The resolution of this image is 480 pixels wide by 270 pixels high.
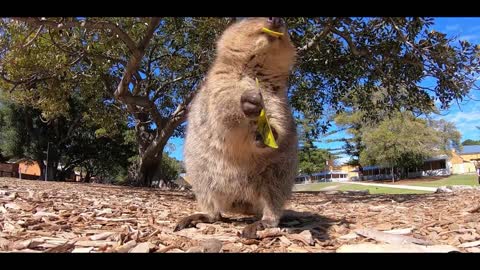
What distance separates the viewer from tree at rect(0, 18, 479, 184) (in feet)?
25.2

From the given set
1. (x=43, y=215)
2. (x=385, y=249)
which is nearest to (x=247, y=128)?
(x=385, y=249)

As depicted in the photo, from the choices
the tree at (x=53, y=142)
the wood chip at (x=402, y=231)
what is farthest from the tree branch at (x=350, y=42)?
the tree at (x=53, y=142)

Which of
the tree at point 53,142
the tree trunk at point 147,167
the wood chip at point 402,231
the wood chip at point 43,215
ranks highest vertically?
the tree at point 53,142

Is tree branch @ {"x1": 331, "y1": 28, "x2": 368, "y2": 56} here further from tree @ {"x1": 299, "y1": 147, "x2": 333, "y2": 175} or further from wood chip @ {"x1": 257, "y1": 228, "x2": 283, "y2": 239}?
tree @ {"x1": 299, "y1": 147, "x2": 333, "y2": 175}

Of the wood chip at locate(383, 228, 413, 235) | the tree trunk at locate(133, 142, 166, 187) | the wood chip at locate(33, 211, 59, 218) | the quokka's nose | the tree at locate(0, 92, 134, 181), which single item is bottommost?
the wood chip at locate(383, 228, 413, 235)

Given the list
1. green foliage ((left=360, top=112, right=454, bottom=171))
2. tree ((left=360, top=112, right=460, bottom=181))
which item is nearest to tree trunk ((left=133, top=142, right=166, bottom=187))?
green foliage ((left=360, top=112, right=454, bottom=171))

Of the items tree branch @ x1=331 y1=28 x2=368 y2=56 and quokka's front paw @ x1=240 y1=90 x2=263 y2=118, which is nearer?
quokka's front paw @ x1=240 y1=90 x2=263 y2=118

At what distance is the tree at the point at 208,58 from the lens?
767 centimetres

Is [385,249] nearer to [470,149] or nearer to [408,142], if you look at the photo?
[408,142]

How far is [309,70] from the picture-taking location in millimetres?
9750

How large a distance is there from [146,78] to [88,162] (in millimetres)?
20657

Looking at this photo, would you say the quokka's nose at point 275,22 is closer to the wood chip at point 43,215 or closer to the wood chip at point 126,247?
the wood chip at point 126,247

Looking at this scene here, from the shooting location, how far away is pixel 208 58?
8.60 m
